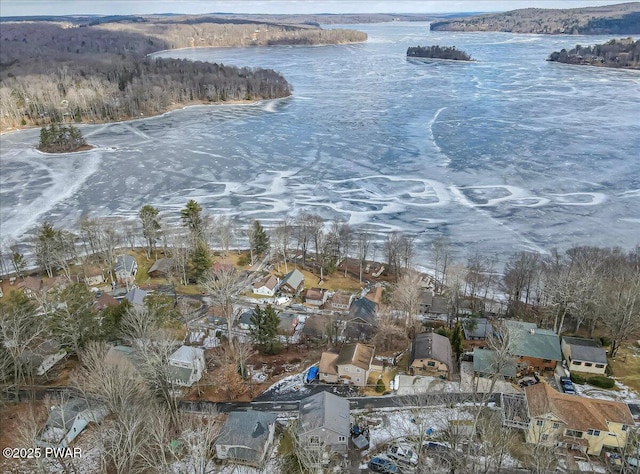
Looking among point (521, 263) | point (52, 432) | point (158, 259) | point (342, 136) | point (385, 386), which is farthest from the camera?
point (342, 136)

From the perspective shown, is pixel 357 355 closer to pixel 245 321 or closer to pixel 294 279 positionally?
pixel 245 321

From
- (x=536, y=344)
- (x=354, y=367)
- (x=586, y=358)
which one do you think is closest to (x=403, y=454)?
(x=354, y=367)

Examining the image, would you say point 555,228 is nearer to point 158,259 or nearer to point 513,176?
point 513,176

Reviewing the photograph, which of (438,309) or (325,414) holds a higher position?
(325,414)

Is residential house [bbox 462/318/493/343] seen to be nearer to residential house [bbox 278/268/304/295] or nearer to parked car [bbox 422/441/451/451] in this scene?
parked car [bbox 422/441/451/451]

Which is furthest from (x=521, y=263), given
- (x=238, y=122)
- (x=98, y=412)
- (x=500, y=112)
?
(x=238, y=122)

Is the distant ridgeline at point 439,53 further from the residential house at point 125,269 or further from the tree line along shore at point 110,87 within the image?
the residential house at point 125,269
